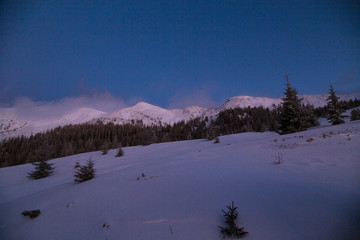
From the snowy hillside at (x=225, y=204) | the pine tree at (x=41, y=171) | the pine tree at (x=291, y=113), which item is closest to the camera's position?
the snowy hillside at (x=225, y=204)

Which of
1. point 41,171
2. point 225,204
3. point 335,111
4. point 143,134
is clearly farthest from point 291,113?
point 143,134

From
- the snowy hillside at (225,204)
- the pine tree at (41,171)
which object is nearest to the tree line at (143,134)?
the pine tree at (41,171)

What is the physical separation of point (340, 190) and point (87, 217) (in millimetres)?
8123

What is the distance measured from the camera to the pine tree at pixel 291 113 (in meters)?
18.0

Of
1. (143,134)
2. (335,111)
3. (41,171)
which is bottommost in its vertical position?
(41,171)

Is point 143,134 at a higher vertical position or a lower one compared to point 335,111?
lower

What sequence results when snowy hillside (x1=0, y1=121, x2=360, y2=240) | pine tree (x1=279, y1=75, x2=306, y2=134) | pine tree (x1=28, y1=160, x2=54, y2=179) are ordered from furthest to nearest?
pine tree (x1=279, y1=75, x2=306, y2=134) → pine tree (x1=28, y1=160, x2=54, y2=179) → snowy hillside (x1=0, y1=121, x2=360, y2=240)

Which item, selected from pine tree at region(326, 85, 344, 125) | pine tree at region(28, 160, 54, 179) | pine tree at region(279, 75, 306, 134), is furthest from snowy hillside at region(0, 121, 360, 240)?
pine tree at region(326, 85, 344, 125)

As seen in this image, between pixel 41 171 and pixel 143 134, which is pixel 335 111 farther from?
pixel 143 134

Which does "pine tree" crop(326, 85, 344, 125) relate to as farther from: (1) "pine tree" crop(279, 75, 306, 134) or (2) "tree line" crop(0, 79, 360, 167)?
(1) "pine tree" crop(279, 75, 306, 134)

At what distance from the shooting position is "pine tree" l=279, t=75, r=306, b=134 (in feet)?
Answer: 59.2

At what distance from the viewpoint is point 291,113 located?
1833cm

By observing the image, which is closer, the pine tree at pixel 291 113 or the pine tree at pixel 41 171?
the pine tree at pixel 41 171

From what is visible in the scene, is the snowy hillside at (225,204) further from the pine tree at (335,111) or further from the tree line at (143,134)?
the pine tree at (335,111)
